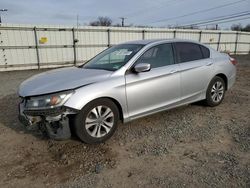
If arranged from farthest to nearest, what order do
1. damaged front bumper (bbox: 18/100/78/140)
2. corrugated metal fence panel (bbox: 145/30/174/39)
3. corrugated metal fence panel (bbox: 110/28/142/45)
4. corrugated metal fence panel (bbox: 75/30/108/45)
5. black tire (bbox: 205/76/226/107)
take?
corrugated metal fence panel (bbox: 145/30/174/39), corrugated metal fence panel (bbox: 110/28/142/45), corrugated metal fence panel (bbox: 75/30/108/45), black tire (bbox: 205/76/226/107), damaged front bumper (bbox: 18/100/78/140)

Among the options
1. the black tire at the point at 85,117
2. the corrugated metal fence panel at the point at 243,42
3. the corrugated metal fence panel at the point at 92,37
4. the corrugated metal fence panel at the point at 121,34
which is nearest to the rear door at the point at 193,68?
the black tire at the point at 85,117

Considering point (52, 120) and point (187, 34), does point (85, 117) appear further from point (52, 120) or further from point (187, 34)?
point (187, 34)

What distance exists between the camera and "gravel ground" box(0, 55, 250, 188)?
95.1 inches

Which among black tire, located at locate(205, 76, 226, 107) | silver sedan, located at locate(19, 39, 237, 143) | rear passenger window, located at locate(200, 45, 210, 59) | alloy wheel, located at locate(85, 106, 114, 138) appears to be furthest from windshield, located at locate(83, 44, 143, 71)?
black tire, located at locate(205, 76, 226, 107)

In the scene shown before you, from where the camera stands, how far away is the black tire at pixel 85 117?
2.95 m

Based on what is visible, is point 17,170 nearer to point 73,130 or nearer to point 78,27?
point 73,130

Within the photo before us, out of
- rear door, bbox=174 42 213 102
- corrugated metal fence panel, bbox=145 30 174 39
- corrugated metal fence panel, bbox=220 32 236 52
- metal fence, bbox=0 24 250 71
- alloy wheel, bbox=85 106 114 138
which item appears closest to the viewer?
alloy wheel, bbox=85 106 114 138

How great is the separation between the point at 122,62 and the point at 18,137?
212cm

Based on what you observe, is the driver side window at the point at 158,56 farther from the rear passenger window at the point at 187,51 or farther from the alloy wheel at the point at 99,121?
the alloy wheel at the point at 99,121

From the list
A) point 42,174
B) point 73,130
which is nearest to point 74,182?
point 42,174

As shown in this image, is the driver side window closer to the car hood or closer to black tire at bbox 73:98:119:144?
the car hood

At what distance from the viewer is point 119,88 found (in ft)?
10.6

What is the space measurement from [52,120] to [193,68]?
277cm

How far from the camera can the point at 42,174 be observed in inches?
100
